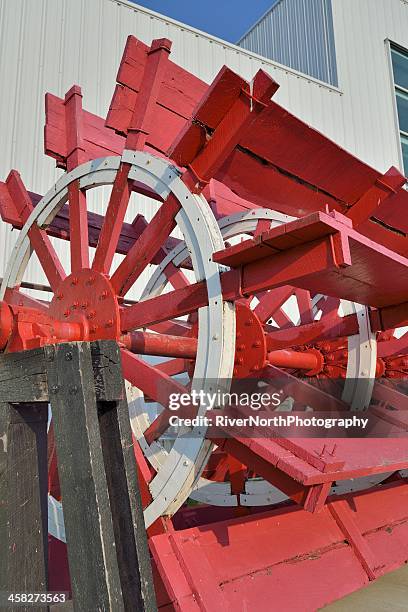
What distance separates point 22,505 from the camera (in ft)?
4.74

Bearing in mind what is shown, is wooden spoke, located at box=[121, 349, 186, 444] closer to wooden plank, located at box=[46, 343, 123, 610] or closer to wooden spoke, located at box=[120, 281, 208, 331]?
wooden spoke, located at box=[120, 281, 208, 331]

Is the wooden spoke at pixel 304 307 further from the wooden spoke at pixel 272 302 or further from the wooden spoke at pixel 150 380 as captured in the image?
the wooden spoke at pixel 150 380

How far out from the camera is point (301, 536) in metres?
2.91

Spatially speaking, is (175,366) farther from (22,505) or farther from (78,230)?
(22,505)

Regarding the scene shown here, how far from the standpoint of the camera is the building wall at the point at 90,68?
654 cm

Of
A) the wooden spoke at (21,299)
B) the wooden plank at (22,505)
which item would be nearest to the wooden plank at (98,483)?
the wooden plank at (22,505)

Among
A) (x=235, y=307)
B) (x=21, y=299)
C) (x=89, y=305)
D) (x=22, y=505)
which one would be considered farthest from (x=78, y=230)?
(x=22, y=505)

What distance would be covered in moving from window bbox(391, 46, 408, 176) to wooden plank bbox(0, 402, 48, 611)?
33.7 feet

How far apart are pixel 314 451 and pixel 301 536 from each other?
849 millimetres

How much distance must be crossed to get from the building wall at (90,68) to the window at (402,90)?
1197 mm

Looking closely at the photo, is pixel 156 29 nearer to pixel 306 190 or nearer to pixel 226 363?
pixel 306 190

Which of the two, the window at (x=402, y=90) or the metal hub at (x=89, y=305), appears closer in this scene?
the metal hub at (x=89, y=305)

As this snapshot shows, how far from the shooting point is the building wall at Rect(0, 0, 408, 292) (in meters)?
6.54

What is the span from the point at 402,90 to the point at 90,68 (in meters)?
6.40
